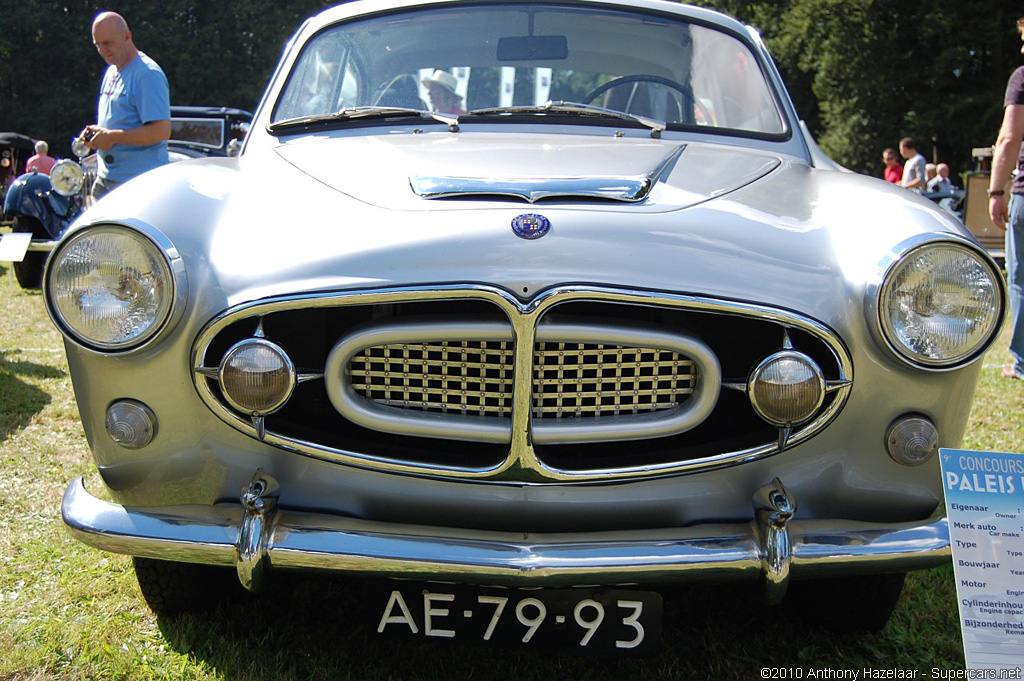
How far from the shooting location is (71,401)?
4012 mm

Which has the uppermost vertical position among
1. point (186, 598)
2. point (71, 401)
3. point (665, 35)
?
point (665, 35)

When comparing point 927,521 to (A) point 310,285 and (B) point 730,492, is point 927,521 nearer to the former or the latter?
(B) point 730,492

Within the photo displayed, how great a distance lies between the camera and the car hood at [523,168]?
6.25ft

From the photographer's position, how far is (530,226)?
175 cm

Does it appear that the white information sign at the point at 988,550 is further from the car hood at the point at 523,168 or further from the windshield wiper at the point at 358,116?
the windshield wiper at the point at 358,116

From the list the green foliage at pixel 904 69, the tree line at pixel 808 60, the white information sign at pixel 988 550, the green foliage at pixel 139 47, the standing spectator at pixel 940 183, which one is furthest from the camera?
the green foliage at pixel 139 47

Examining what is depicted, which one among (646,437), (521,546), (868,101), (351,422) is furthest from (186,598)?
(868,101)

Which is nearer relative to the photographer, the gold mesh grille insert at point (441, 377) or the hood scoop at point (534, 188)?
the gold mesh grille insert at point (441, 377)

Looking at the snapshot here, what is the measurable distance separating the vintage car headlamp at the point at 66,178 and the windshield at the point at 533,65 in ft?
15.4

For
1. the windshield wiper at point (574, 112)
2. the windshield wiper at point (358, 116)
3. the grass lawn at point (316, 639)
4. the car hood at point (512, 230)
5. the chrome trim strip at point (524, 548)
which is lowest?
the grass lawn at point (316, 639)

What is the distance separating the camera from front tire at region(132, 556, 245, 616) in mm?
2055

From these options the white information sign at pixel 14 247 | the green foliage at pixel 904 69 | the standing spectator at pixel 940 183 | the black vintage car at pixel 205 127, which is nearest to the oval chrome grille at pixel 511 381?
the white information sign at pixel 14 247

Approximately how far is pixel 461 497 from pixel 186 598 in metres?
0.81

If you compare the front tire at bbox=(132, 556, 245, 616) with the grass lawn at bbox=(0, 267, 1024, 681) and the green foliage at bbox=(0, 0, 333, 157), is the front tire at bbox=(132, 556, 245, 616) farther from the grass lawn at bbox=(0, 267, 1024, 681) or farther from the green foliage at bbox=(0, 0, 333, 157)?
the green foliage at bbox=(0, 0, 333, 157)
